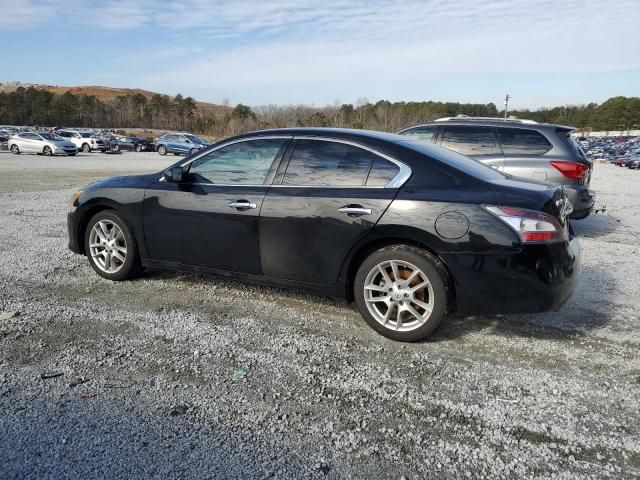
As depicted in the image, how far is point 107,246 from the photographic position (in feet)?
17.2

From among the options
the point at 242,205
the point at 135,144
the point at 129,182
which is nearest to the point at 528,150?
the point at 242,205

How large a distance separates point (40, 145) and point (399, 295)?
3552 cm

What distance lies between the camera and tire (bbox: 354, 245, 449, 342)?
373 centimetres

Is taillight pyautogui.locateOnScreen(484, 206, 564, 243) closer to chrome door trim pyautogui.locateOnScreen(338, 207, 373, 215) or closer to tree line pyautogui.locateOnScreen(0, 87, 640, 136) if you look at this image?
chrome door trim pyautogui.locateOnScreen(338, 207, 373, 215)

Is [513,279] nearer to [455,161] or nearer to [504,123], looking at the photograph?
[455,161]

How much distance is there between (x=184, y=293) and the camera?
494 centimetres

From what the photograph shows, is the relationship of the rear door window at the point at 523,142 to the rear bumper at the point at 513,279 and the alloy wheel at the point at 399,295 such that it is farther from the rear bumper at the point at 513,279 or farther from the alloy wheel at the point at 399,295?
the alloy wheel at the point at 399,295

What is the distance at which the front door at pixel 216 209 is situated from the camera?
4406 mm

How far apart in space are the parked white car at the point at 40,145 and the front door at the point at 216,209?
31926mm

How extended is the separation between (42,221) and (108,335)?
5.63 m

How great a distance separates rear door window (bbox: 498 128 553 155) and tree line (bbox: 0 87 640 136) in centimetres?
5484

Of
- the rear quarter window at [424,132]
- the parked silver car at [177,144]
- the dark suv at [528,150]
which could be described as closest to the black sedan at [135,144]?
the parked silver car at [177,144]

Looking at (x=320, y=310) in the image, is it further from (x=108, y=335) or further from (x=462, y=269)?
(x=108, y=335)

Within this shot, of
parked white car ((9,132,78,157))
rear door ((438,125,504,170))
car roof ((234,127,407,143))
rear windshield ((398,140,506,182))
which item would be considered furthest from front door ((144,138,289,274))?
parked white car ((9,132,78,157))
